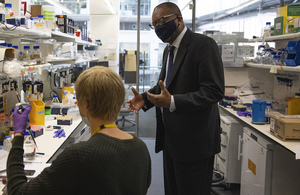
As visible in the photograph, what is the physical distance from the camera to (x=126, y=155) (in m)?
1.12

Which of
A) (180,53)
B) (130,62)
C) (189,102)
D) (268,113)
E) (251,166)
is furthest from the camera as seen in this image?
(130,62)

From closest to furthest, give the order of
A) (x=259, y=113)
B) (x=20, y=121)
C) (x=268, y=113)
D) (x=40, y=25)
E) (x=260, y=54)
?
(x=20, y=121), (x=40, y=25), (x=259, y=113), (x=268, y=113), (x=260, y=54)

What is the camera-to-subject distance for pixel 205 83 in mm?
1944

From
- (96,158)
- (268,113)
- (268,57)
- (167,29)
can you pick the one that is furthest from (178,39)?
(268,57)

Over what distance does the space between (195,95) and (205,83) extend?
0.37 ft

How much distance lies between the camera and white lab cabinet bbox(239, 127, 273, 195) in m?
2.65

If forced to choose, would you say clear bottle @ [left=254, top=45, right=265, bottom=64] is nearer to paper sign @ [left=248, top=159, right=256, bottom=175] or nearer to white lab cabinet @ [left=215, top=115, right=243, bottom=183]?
white lab cabinet @ [left=215, top=115, right=243, bottom=183]

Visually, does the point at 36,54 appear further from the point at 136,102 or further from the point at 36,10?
the point at 136,102

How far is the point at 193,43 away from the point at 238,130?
6.32 feet

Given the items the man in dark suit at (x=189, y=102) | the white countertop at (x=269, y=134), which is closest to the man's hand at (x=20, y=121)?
the man in dark suit at (x=189, y=102)

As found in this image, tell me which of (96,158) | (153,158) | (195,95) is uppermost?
(195,95)

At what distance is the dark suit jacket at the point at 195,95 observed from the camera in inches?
76.3

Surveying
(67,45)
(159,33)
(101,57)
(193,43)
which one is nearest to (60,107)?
(67,45)

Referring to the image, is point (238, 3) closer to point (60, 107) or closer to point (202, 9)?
point (202, 9)
